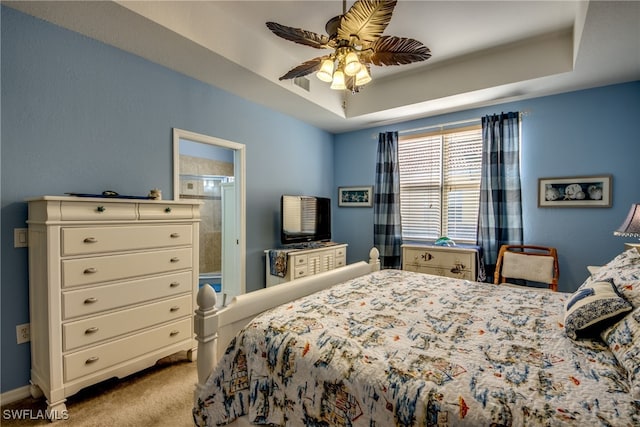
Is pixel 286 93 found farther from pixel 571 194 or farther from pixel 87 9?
pixel 571 194

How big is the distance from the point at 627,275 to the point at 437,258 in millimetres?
2222

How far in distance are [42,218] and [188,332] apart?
4.20 ft

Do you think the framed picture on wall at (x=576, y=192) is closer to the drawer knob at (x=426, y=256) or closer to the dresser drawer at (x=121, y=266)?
the drawer knob at (x=426, y=256)

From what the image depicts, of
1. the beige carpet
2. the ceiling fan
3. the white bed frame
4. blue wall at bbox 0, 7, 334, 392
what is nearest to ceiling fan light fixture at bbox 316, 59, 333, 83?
the ceiling fan

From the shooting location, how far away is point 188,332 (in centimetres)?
244

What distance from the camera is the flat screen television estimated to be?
11.9 feet

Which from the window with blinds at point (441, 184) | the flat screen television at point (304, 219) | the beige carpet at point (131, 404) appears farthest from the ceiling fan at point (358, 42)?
the beige carpet at point (131, 404)

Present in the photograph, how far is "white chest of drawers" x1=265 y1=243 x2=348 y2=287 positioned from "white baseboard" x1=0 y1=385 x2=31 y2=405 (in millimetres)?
2151

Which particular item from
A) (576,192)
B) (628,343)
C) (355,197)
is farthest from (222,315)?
(576,192)

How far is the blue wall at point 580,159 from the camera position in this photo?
115 inches

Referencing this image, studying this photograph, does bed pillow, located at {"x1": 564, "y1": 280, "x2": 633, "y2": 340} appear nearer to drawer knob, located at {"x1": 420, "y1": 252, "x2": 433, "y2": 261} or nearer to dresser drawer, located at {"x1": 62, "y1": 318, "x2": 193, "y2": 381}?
drawer knob, located at {"x1": 420, "y1": 252, "x2": 433, "y2": 261}

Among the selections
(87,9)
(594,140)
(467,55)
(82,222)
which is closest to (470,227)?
(594,140)

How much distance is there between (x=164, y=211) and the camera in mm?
2271

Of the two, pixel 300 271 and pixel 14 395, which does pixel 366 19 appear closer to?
pixel 300 271
